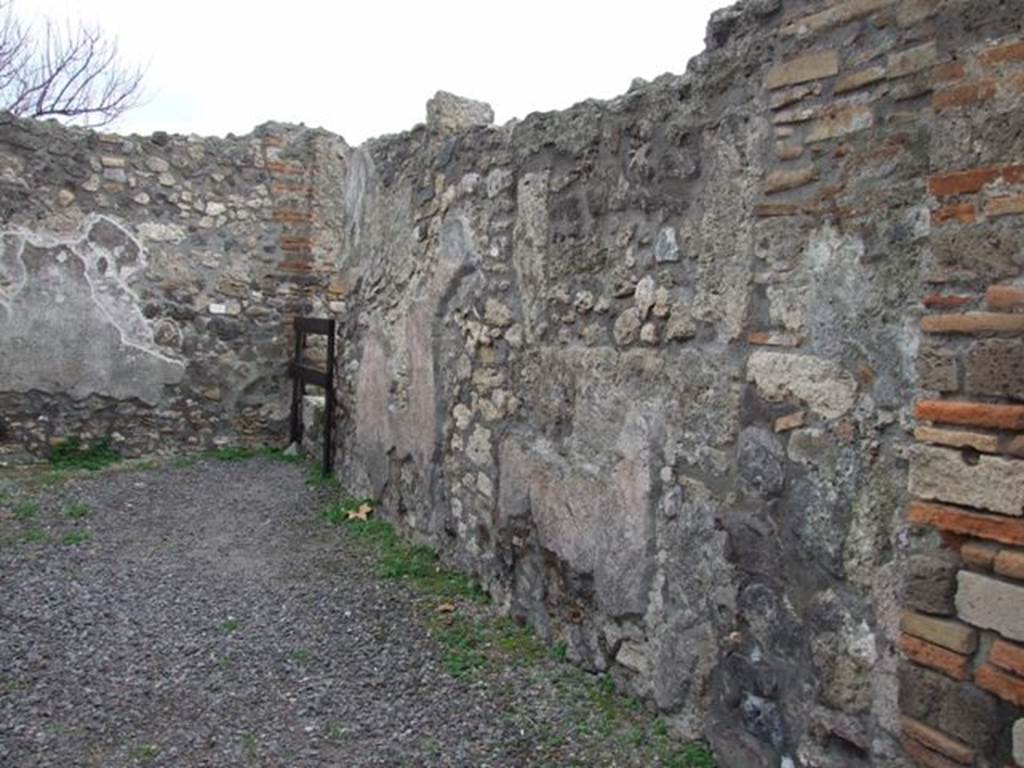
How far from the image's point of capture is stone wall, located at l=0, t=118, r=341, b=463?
19.6 feet

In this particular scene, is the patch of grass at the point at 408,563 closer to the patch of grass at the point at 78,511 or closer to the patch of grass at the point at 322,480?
the patch of grass at the point at 322,480

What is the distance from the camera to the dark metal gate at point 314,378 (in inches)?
227

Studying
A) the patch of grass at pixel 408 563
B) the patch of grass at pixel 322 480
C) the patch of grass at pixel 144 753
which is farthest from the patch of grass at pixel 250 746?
the patch of grass at pixel 322 480

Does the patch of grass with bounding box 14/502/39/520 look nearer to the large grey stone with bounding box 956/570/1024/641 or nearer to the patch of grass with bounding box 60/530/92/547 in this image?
the patch of grass with bounding box 60/530/92/547

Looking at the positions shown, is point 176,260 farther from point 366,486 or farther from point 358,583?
point 358,583

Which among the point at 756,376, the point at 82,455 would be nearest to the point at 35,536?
the point at 82,455

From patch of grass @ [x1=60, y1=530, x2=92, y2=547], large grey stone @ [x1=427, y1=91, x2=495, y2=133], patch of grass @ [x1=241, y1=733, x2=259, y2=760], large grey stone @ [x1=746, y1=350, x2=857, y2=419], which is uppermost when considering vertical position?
large grey stone @ [x1=427, y1=91, x2=495, y2=133]

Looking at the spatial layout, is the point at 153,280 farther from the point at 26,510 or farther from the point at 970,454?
the point at 970,454

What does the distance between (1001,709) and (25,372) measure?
20.2 feet

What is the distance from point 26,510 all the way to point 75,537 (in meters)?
0.67

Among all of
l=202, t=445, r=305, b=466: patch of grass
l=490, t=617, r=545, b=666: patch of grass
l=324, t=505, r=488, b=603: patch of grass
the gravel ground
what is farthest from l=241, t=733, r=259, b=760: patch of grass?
l=202, t=445, r=305, b=466: patch of grass

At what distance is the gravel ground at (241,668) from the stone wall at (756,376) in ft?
1.11

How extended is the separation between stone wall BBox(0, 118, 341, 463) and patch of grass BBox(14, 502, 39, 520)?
128 cm

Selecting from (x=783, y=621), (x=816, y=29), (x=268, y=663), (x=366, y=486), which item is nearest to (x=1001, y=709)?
(x=783, y=621)
